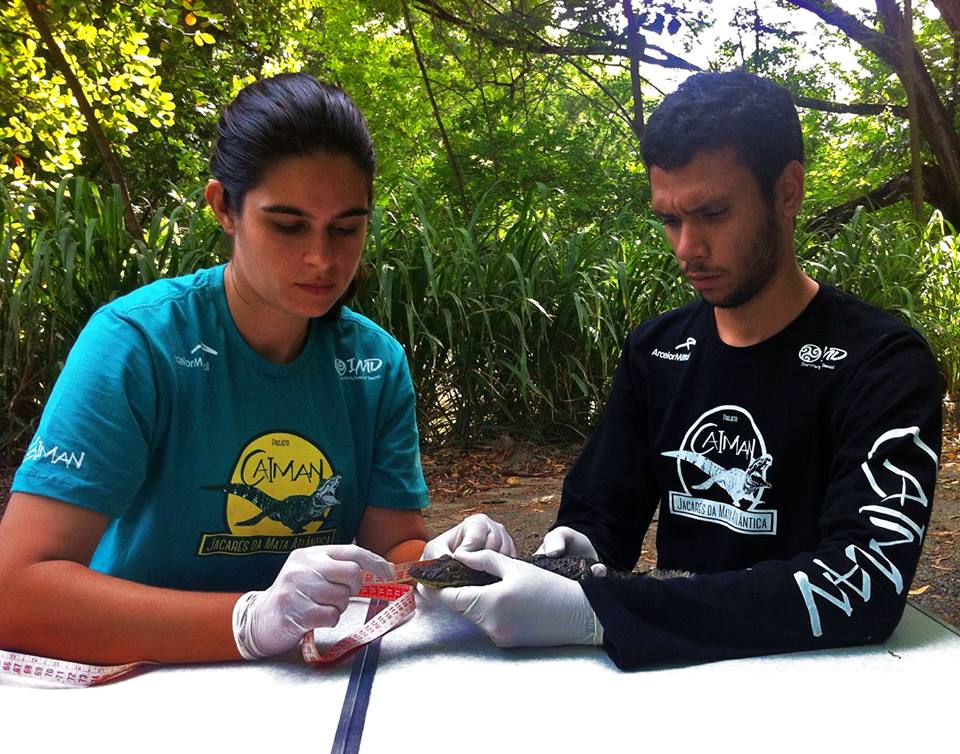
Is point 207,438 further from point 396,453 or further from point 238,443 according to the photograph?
point 396,453

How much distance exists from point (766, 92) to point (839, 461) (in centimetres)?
64

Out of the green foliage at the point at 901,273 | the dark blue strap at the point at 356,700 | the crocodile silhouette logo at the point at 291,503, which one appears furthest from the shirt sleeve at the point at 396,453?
the green foliage at the point at 901,273

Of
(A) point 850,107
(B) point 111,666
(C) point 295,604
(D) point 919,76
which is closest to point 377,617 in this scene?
(C) point 295,604

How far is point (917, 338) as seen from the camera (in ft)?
4.84

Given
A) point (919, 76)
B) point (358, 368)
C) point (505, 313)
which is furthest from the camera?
point (919, 76)

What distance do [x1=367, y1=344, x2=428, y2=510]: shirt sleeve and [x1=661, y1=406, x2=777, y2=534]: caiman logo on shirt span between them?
488 mm

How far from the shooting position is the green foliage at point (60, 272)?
4.03 meters

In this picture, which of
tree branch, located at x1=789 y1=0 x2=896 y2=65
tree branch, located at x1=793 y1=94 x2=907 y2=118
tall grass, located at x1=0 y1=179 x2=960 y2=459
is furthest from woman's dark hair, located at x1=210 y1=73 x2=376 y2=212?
tree branch, located at x1=793 y1=94 x2=907 y2=118

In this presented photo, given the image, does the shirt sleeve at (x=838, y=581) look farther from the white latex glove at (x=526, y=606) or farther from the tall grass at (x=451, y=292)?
the tall grass at (x=451, y=292)

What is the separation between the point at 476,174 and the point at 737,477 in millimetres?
8246

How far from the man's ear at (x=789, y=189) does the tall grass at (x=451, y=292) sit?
2.70 m

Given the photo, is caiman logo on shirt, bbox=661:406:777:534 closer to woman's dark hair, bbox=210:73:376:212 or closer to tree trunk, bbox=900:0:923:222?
woman's dark hair, bbox=210:73:376:212

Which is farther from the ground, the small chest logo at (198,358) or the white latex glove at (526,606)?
the small chest logo at (198,358)

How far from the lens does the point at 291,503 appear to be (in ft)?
5.29
